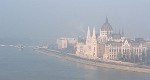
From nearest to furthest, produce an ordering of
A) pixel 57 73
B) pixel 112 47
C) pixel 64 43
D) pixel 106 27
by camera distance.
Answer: pixel 57 73
pixel 112 47
pixel 106 27
pixel 64 43

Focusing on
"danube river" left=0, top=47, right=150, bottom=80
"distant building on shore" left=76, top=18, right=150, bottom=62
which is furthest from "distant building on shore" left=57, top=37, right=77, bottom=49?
"danube river" left=0, top=47, right=150, bottom=80

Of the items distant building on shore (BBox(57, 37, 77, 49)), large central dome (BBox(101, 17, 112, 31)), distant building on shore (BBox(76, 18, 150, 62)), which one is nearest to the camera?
distant building on shore (BBox(76, 18, 150, 62))

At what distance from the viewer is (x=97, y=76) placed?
62.5 feet

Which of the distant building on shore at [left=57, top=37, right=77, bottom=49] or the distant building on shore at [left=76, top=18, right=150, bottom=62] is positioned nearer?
the distant building on shore at [left=76, top=18, right=150, bottom=62]

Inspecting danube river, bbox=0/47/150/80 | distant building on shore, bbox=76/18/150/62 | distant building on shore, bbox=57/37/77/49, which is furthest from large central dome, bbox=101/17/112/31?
distant building on shore, bbox=57/37/77/49

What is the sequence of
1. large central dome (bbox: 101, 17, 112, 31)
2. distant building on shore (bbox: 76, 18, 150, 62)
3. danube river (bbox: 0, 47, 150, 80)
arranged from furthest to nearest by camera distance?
large central dome (bbox: 101, 17, 112, 31), distant building on shore (bbox: 76, 18, 150, 62), danube river (bbox: 0, 47, 150, 80)

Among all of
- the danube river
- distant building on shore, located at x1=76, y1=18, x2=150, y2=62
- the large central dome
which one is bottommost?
the danube river

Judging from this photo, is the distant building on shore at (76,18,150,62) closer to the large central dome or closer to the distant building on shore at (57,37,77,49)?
the large central dome

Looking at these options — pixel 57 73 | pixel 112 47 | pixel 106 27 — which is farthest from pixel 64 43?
pixel 57 73

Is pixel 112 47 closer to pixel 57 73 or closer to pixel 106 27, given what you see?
pixel 106 27

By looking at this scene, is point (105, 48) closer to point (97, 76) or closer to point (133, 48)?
point (133, 48)

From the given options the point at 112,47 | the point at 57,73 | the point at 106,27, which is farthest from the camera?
the point at 106,27

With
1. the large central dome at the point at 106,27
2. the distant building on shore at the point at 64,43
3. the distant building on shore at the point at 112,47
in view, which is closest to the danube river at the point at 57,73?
the distant building on shore at the point at 112,47

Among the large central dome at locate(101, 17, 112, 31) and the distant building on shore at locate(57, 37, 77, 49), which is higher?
the large central dome at locate(101, 17, 112, 31)
